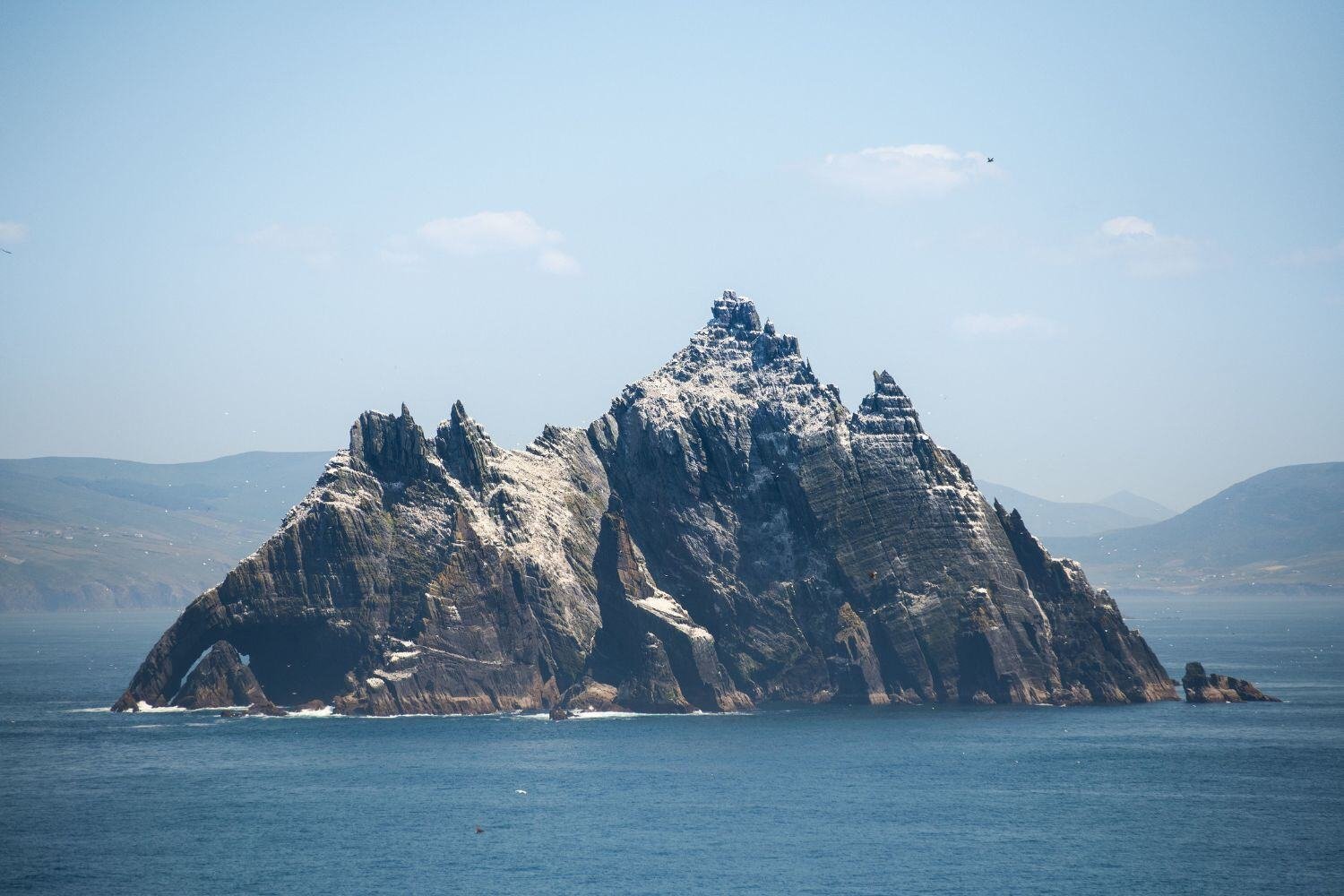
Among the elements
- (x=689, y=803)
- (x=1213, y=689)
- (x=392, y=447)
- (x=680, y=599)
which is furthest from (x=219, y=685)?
(x=1213, y=689)

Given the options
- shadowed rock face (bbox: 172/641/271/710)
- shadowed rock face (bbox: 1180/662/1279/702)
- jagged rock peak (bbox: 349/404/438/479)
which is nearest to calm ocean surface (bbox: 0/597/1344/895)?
shadowed rock face (bbox: 172/641/271/710)

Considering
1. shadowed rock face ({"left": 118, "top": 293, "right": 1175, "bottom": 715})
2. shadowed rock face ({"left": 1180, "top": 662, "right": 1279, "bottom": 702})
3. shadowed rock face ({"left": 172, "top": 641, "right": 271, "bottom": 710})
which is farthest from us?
shadowed rock face ({"left": 172, "top": 641, "right": 271, "bottom": 710})

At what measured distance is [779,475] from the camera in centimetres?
19975

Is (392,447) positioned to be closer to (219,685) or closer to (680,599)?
(219,685)

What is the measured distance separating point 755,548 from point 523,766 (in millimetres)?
52536

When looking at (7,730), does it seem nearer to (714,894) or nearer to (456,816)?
(456,816)

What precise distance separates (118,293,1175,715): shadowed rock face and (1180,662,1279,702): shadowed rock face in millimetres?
3404

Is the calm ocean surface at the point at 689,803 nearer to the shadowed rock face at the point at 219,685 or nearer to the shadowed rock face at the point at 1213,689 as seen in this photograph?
the shadowed rock face at the point at 219,685

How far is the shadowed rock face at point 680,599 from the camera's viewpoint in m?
189

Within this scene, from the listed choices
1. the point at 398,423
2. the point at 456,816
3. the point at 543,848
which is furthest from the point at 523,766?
the point at 398,423

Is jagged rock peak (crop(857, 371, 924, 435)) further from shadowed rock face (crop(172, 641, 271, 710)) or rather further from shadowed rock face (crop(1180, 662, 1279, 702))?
shadowed rock face (crop(172, 641, 271, 710))

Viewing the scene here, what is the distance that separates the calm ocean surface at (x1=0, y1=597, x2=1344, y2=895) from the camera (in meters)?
114

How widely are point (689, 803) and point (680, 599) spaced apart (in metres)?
60.0

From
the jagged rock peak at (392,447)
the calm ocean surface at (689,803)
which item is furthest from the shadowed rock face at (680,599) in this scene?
the calm ocean surface at (689,803)
